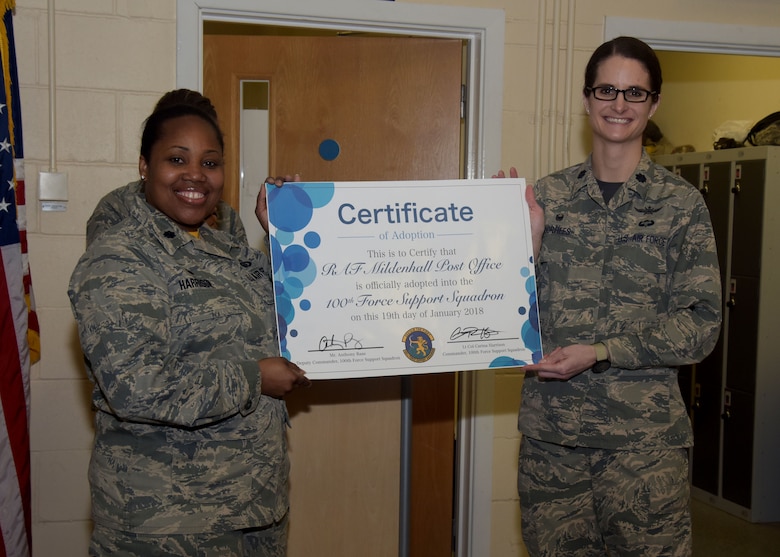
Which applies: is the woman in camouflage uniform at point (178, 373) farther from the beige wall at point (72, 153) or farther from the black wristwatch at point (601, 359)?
the beige wall at point (72, 153)

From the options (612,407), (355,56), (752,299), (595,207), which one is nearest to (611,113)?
(595,207)

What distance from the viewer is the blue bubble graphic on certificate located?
183 cm

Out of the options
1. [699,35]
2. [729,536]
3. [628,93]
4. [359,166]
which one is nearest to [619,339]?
[628,93]

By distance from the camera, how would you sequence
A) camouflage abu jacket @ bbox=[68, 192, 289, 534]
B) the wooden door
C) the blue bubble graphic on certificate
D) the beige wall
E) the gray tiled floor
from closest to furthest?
camouflage abu jacket @ bbox=[68, 192, 289, 534] → the blue bubble graphic on certificate → the beige wall → the wooden door → the gray tiled floor

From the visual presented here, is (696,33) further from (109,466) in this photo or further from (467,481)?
(109,466)

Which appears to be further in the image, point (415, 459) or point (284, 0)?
point (415, 459)

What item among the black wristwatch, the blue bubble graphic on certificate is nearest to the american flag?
the blue bubble graphic on certificate

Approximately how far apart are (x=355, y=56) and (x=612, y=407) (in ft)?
5.32

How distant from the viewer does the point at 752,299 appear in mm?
3957

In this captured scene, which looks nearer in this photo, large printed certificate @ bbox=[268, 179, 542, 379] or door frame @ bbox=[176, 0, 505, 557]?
large printed certificate @ bbox=[268, 179, 542, 379]

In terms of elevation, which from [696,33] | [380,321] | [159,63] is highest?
[696,33]

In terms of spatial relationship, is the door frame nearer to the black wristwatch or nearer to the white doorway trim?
the white doorway trim

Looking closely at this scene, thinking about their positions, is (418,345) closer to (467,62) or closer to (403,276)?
(403,276)

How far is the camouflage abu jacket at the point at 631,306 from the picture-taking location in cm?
185
